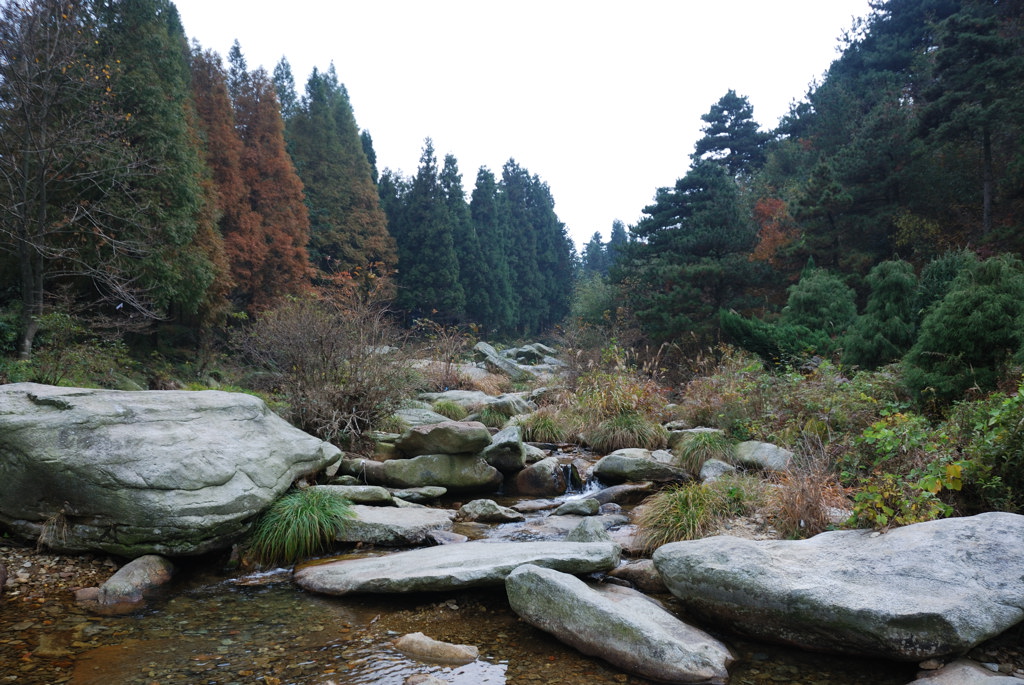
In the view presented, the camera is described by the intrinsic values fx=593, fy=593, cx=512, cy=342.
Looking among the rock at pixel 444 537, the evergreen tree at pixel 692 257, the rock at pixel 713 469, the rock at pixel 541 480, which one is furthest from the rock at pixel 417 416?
the evergreen tree at pixel 692 257

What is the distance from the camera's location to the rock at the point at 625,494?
265 inches

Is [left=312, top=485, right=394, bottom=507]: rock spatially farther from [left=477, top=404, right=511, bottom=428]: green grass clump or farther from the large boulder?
[left=477, top=404, right=511, bottom=428]: green grass clump

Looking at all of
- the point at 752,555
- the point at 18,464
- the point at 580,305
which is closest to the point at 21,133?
the point at 18,464

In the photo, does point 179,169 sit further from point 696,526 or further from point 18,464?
point 696,526

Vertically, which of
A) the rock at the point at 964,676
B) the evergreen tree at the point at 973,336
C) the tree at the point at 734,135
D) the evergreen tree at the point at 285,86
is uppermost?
the evergreen tree at the point at 285,86

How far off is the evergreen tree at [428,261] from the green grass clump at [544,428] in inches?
748

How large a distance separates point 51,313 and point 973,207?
21.5 meters

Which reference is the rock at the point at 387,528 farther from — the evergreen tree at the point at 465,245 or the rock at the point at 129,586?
the evergreen tree at the point at 465,245

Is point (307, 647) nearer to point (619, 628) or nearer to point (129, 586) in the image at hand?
point (129, 586)

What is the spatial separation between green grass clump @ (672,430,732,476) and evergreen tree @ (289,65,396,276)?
789 inches

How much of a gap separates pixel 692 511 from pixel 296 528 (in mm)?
3192

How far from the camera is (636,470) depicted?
7.26 m

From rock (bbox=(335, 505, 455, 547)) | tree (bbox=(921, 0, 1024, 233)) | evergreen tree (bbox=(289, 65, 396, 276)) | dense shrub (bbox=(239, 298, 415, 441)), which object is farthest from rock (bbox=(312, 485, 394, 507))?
evergreen tree (bbox=(289, 65, 396, 276))

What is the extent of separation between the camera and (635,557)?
15.6 ft
